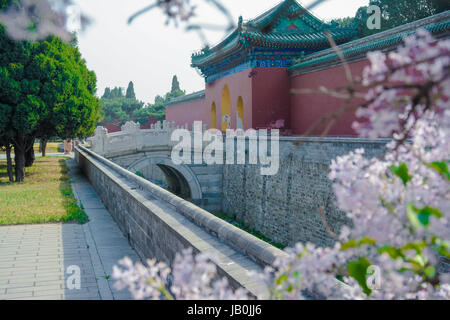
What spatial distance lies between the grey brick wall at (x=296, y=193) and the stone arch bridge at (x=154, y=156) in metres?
2.07

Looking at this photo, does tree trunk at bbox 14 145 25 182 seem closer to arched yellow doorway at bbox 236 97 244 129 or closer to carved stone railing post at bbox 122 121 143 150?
carved stone railing post at bbox 122 121 143 150

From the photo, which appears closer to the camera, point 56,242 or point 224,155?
point 56,242

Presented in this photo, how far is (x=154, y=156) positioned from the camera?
55.3ft

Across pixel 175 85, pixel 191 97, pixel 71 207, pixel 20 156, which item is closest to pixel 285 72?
pixel 71 207

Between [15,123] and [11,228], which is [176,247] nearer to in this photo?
[11,228]

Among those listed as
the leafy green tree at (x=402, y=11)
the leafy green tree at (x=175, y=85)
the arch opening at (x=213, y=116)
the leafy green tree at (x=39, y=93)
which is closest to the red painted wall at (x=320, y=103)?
the arch opening at (x=213, y=116)

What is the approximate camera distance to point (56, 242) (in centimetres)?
721

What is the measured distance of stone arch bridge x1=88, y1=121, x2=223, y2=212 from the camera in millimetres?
16438

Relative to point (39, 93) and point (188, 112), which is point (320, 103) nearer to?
point (39, 93)

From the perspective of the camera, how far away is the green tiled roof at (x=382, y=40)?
9752mm

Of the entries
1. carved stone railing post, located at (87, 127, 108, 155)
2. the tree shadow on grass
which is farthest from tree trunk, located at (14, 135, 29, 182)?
carved stone railing post, located at (87, 127, 108, 155)

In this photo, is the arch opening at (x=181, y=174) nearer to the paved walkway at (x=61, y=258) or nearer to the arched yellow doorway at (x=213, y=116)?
the arched yellow doorway at (x=213, y=116)
